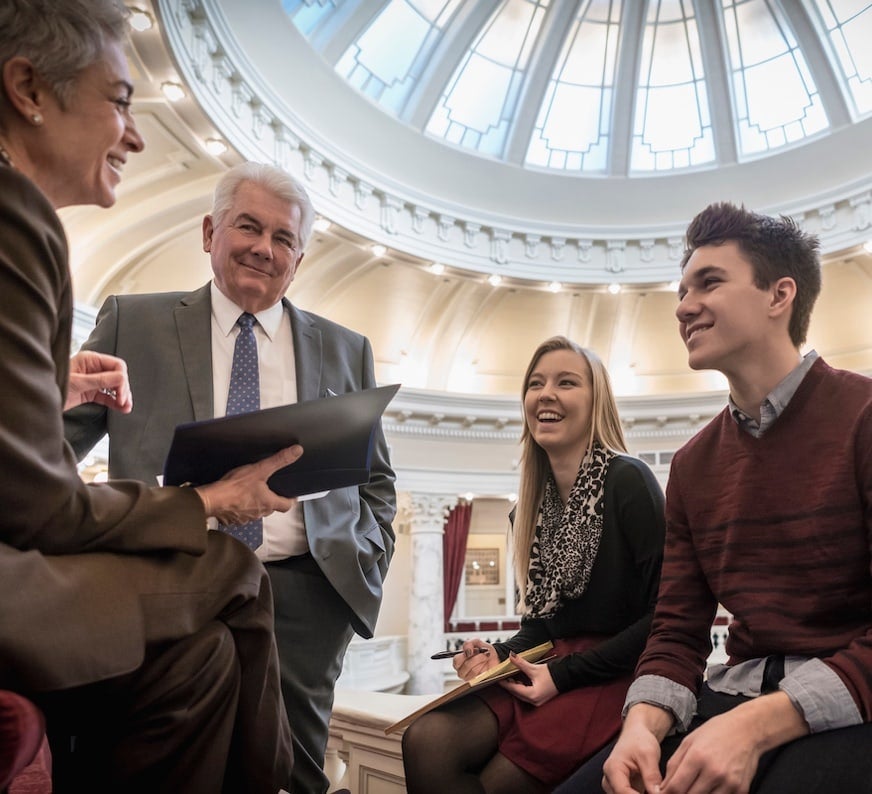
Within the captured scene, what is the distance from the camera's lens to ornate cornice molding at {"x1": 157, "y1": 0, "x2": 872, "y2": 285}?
22.3ft

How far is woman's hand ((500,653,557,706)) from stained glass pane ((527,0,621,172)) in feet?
36.6

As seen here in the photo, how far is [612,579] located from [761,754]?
2.38 ft

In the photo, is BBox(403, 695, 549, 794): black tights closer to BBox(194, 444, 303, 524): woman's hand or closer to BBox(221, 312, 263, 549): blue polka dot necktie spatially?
BBox(221, 312, 263, 549): blue polka dot necktie

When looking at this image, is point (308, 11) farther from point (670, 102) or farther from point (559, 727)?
point (559, 727)

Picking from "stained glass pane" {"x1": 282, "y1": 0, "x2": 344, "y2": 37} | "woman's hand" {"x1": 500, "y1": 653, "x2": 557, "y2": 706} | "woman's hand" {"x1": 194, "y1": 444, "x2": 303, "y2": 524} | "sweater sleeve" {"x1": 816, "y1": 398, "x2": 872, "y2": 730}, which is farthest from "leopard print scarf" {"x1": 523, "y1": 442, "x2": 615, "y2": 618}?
"stained glass pane" {"x1": 282, "y1": 0, "x2": 344, "y2": 37}

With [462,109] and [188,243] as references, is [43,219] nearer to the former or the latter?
[188,243]

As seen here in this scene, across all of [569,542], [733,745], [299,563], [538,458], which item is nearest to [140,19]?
[538,458]

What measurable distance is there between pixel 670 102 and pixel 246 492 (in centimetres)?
1255

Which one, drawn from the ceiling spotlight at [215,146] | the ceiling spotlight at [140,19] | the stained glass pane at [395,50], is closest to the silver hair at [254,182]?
the ceiling spotlight at [140,19]

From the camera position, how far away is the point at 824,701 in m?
1.27

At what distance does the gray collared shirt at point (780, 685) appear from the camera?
1267mm

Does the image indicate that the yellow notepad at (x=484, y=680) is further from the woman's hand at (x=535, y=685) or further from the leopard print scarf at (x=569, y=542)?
the leopard print scarf at (x=569, y=542)

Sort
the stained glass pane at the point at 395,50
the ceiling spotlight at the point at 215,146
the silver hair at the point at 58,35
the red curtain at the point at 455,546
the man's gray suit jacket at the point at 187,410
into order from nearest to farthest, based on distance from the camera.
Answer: the silver hair at the point at 58,35 → the man's gray suit jacket at the point at 187,410 → the ceiling spotlight at the point at 215,146 → the stained glass pane at the point at 395,50 → the red curtain at the point at 455,546

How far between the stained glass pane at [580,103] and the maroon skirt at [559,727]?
36.7 ft
